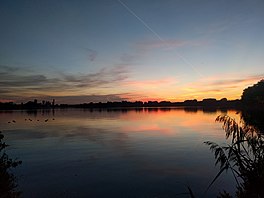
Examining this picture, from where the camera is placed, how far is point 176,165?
25.9 m

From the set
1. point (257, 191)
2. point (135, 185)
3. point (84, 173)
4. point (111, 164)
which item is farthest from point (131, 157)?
point (257, 191)

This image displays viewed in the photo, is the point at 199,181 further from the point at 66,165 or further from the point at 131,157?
the point at 66,165

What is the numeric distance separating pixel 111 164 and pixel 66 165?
491 centimetres

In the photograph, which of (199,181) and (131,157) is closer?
(199,181)

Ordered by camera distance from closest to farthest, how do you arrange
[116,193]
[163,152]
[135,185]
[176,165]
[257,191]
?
1. [257,191]
2. [116,193]
3. [135,185]
4. [176,165]
5. [163,152]

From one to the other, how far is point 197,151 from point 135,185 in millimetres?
16387

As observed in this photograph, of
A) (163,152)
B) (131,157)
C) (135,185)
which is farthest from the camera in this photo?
(163,152)

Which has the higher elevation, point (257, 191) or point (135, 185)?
point (257, 191)

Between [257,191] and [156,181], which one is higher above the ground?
[257,191]

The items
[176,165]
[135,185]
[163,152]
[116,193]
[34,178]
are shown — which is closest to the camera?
[116,193]

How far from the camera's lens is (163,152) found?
33344 mm

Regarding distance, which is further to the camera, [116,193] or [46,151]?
[46,151]

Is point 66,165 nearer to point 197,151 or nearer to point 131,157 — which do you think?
point 131,157

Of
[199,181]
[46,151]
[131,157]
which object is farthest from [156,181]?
[46,151]
